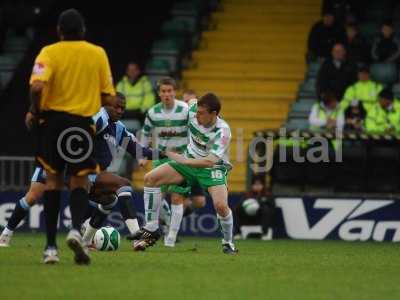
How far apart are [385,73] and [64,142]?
11960mm

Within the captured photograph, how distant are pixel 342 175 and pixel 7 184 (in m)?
5.22

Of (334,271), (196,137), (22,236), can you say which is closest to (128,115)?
(22,236)

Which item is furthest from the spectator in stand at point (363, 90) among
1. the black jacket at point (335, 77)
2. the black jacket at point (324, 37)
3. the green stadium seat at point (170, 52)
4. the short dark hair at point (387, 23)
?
the green stadium seat at point (170, 52)

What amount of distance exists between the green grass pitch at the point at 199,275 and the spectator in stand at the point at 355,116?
5.79 meters

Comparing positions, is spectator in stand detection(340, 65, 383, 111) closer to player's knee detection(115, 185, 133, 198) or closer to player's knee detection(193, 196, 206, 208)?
player's knee detection(193, 196, 206, 208)

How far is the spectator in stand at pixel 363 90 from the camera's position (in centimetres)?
2153

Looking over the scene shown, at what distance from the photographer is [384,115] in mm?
20781

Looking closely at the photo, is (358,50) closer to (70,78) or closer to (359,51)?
(359,51)

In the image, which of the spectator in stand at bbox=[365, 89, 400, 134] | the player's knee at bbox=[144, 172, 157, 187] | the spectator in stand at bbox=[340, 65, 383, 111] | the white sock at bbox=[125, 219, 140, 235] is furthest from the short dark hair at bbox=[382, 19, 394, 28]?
the white sock at bbox=[125, 219, 140, 235]

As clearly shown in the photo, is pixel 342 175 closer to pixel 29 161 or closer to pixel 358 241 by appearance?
pixel 358 241

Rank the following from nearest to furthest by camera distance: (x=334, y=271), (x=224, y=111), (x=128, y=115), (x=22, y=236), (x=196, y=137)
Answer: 1. (x=334, y=271)
2. (x=196, y=137)
3. (x=22, y=236)
4. (x=128, y=115)
5. (x=224, y=111)

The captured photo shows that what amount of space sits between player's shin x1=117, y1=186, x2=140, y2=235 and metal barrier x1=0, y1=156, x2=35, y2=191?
6081 mm

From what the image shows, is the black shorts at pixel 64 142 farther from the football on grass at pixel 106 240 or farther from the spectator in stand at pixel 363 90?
the spectator in stand at pixel 363 90

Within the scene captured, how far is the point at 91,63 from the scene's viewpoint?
37.9 ft
